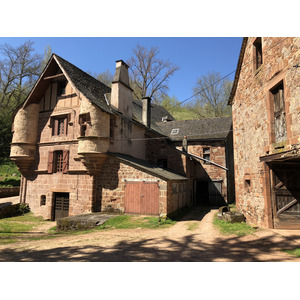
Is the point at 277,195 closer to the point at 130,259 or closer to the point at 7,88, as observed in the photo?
the point at 130,259

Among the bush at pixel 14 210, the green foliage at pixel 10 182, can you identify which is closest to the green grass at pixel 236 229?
the bush at pixel 14 210

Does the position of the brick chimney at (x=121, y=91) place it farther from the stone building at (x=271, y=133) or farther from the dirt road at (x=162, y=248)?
the dirt road at (x=162, y=248)

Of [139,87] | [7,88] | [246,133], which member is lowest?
[246,133]

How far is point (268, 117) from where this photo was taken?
876 cm

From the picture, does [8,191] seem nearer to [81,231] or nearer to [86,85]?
[86,85]

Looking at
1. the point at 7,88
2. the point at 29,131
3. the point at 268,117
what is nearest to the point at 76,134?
the point at 29,131

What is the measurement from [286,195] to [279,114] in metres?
3.24

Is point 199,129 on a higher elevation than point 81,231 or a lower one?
higher

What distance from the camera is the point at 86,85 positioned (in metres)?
15.9

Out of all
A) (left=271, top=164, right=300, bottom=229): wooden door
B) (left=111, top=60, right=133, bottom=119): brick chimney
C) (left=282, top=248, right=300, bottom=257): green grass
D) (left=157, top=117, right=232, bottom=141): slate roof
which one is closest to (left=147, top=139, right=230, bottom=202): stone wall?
(left=157, top=117, right=232, bottom=141): slate roof

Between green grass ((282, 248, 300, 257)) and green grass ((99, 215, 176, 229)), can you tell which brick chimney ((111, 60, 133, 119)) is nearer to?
green grass ((99, 215, 176, 229))

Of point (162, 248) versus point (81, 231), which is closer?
point (162, 248)

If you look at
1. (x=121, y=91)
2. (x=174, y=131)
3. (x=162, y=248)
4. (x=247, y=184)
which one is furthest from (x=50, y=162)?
(x=174, y=131)

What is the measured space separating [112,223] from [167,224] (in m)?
2.79
